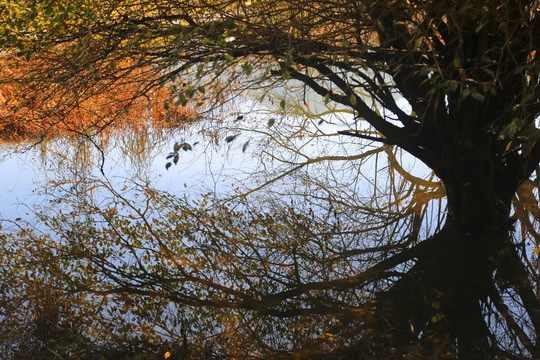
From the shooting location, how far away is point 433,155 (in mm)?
4875

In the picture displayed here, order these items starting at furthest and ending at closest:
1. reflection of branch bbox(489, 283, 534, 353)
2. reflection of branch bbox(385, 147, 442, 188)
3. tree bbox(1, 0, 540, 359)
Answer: reflection of branch bbox(385, 147, 442, 188)
tree bbox(1, 0, 540, 359)
reflection of branch bbox(489, 283, 534, 353)

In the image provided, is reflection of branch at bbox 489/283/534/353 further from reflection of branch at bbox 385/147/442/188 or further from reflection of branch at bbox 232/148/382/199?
reflection of branch at bbox 232/148/382/199

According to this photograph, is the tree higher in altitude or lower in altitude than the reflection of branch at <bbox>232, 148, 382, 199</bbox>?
lower

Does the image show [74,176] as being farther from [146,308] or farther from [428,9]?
[428,9]

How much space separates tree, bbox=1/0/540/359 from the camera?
3.04 meters

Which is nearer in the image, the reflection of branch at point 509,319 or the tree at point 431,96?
the reflection of branch at point 509,319

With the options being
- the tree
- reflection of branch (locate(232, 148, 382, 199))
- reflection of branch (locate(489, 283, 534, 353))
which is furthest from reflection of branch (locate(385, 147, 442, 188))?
reflection of branch (locate(489, 283, 534, 353))

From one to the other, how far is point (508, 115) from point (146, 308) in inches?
110

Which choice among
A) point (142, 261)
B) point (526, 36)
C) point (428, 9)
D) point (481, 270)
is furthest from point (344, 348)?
point (526, 36)

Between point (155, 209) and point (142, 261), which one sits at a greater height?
point (155, 209)

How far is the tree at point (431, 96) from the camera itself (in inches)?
120

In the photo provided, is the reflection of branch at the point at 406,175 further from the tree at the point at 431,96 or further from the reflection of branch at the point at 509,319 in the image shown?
the reflection of branch at the point at 509,319

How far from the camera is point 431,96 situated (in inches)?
125

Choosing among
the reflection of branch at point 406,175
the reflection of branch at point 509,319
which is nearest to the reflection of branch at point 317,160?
the reflection of branch at point 406,175
